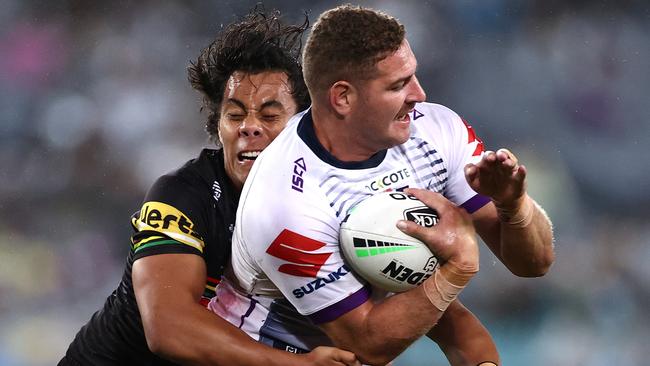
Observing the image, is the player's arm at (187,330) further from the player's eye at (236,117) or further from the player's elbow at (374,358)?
the player's eye at (236,117)

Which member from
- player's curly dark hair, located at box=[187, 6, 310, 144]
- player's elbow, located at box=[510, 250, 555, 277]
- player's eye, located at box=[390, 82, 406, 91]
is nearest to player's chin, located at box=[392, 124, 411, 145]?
player's eye, located at box=[390, 82, 406, 91]

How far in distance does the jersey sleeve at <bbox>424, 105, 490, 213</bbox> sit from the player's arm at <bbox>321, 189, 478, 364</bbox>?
18 cm

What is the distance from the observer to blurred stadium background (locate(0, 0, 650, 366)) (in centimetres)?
548

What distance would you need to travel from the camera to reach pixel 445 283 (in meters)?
2.59

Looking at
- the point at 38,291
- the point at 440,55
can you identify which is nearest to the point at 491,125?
the point at 440,55

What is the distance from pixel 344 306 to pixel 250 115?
40.7 inches

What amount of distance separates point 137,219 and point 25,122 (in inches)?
121

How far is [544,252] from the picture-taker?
2793 millimetres

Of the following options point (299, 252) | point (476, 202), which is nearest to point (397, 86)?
point (476, 202)

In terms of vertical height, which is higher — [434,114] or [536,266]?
[434,114]

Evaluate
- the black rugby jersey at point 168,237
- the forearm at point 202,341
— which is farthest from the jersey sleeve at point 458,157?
the black rugby jersey at point 168,237

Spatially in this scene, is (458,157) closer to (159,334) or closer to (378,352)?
(378,352)

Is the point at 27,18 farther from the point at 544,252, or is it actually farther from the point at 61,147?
the point at 544,252

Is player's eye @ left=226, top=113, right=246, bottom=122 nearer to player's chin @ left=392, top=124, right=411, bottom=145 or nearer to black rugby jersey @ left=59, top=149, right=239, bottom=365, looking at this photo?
black rugby jersey @ left=59, top=149, right=239, bottom=365
